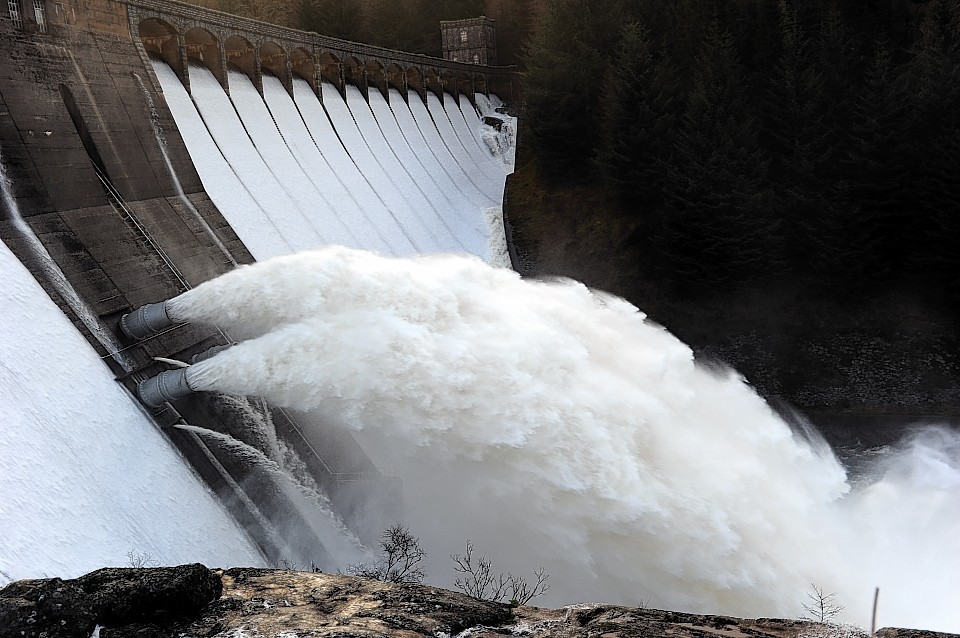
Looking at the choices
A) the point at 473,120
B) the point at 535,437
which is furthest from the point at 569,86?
the point at 535,437

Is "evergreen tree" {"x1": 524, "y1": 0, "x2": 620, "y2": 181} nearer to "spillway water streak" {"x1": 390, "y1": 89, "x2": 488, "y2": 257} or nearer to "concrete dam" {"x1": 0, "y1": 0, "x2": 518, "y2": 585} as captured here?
"spillway water streak" {"x1": 390, "y1": 89, "x2": 488, "y2": 257}

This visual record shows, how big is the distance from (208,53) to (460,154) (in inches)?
562

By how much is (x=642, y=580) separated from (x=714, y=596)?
102 cm

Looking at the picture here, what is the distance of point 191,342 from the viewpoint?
42.7 ft

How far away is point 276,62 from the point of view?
23594 millimetres

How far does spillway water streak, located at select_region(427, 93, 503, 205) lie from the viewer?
32.2 meters

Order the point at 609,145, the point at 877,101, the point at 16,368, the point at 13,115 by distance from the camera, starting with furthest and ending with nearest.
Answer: the point at 609,145 < the point at 877,101 < the point at 13,115 < the point at 16,368

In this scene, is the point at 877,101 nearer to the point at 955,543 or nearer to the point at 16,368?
the point at 955,543

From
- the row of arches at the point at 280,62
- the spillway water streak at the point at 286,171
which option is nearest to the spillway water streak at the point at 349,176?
the row of arches at the point at 280,62

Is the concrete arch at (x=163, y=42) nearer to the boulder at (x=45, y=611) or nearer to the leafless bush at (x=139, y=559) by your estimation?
the leafless bush at (x=139, y=559)

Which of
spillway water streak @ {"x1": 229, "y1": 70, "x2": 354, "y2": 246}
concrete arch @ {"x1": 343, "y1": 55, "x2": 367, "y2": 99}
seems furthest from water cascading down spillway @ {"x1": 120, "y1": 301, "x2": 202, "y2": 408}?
concrete arch @ {"x1": 343, "y1": 55, "x2": 367, "y2": 99}

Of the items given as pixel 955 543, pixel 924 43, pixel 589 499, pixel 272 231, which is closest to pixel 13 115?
pixel 272 231

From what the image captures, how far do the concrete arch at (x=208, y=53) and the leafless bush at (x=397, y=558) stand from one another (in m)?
14.4

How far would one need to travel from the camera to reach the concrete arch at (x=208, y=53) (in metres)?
20.5
